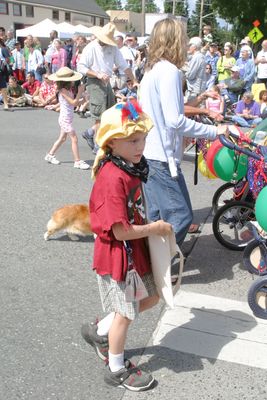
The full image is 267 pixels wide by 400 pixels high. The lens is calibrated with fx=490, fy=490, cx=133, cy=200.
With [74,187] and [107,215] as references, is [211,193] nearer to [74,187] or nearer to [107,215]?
[74,187]

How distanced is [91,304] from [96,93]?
4.59 metres

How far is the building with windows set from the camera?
52509 mm

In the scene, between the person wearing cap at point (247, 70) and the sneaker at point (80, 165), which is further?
the person wearing cap at point (247, 70)

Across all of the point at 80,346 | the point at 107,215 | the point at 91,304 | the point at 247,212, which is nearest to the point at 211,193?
the point at 247,212

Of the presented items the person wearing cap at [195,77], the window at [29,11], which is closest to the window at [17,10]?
the window at [29,11]

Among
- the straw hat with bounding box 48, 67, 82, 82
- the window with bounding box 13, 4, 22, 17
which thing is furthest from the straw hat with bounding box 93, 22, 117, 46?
the window with bounding box 13, 4, 22, 17

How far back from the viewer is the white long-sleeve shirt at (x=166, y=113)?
11.1 ft

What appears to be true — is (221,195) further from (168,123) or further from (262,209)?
(168,123)

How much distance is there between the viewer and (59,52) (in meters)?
15.5

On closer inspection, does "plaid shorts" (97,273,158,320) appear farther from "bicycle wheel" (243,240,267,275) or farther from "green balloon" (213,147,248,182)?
"green balloon" (213,147,248,182)

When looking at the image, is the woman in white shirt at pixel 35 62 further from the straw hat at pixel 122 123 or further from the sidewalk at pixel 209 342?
the straw hat at pixel 122 123

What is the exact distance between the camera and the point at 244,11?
33.5 metres

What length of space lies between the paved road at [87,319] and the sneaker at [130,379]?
0.04m

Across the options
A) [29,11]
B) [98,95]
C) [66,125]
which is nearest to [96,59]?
[98,95]
